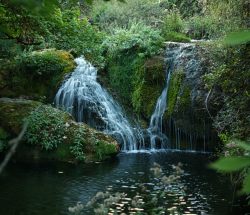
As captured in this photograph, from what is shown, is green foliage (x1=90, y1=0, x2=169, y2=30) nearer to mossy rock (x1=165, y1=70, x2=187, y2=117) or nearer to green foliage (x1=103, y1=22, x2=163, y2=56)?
green foliage (x1=103, y1=22, x2=163, y2=56)

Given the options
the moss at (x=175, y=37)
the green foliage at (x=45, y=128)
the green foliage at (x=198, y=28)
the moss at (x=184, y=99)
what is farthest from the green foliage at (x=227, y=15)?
the green foliage at (x=198, y=28)

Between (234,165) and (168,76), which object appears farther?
(168,76)

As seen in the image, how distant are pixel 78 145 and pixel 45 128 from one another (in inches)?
42.6

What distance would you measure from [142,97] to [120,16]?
9872 millimetres

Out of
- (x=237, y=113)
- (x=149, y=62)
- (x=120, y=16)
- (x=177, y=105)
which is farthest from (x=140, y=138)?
(x=120, y=16)

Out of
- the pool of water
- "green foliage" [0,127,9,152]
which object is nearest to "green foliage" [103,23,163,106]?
the pool of water

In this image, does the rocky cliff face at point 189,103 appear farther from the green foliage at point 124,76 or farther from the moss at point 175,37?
the moss at point 175,37

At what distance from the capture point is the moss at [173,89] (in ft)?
43.6

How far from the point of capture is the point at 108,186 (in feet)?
28.0

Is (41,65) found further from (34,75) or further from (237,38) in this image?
(237,38)

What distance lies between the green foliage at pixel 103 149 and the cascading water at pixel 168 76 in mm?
1930

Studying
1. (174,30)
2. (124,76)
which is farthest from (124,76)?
(174,30)

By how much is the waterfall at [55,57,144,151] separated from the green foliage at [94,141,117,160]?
1514 mm

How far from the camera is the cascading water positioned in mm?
13078
